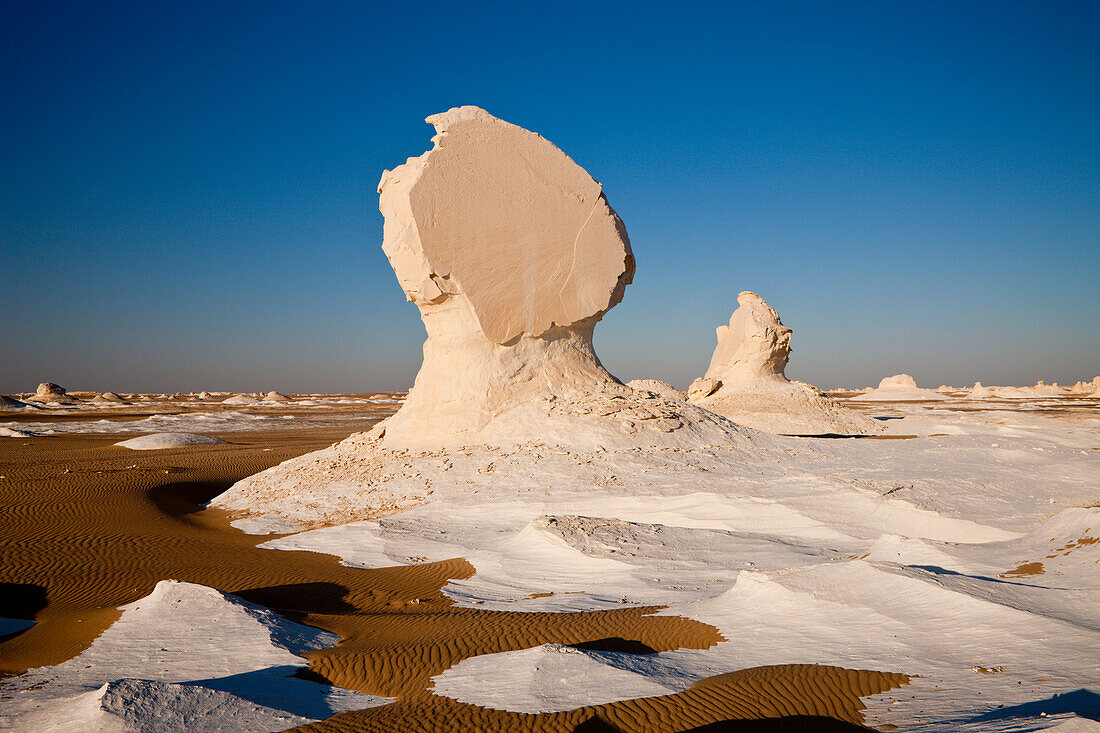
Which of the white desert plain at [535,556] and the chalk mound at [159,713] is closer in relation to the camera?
the chalk mound at [159,713]

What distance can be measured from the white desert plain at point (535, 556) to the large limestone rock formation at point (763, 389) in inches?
241

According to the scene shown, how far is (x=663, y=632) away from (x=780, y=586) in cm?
113

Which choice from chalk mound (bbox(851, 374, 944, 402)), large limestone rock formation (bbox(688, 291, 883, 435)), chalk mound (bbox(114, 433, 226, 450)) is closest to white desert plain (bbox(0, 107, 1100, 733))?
chalk mound (bbox(114, 433, 226, 450))

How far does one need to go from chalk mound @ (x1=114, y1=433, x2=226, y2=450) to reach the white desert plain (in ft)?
11.1

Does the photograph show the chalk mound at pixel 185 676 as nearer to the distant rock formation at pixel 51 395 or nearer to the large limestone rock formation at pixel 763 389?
the large limestone rock formation at pixel 763 389

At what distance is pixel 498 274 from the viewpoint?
1250 centimetres

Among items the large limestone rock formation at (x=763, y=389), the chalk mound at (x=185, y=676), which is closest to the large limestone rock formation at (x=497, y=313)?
the chalk mound at (x=185, y=676)

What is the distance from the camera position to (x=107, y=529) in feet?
33.6

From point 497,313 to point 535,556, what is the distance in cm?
570

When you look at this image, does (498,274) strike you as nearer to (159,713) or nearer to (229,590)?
(229,590)

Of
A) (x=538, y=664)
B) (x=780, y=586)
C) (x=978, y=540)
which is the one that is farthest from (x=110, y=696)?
(x=978, y=540)

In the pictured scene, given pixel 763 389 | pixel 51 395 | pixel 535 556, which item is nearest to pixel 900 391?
pixel 763 389

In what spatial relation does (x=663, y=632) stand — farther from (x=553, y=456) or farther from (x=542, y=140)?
(x=542, y=140)

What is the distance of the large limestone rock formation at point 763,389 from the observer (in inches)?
866
